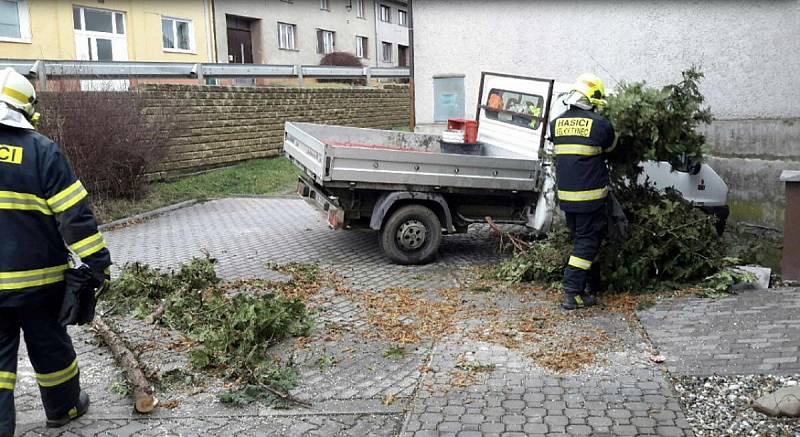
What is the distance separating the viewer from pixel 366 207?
25.3ft

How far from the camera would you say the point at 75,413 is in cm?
406

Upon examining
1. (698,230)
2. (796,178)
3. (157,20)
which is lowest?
(698,230)

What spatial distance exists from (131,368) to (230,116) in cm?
1141

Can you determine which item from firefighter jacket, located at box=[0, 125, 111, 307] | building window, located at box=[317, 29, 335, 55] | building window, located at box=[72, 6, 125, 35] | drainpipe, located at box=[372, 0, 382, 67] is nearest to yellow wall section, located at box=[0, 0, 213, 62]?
building window, located at box=[72, 6, 125, 35]

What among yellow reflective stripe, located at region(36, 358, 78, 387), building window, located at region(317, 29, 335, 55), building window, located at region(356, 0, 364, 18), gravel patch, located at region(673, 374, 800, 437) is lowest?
gravel patch, located at region(673, 374, 800, 437)

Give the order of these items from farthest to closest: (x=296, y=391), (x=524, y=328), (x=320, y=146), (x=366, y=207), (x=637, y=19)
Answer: (x=637, y=19), (x=366, y=207), (x=320, y=146), (x=524, y=328), (x=296, y=391)

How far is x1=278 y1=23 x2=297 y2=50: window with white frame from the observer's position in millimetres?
30922

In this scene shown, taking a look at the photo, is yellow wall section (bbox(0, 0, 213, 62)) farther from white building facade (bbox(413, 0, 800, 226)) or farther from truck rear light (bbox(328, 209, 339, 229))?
truck rear light (bbox(328, 209, 339, 229))

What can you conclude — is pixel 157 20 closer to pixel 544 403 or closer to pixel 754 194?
pixel 754 194

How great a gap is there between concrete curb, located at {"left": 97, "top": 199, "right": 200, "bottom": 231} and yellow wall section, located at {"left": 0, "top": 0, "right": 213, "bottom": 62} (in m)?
9.04

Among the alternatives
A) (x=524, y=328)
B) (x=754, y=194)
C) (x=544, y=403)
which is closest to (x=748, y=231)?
(x=754, y=194)

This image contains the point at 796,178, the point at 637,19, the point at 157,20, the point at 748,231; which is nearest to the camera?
the point at 796,178

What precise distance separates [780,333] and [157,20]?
2240 centimetres

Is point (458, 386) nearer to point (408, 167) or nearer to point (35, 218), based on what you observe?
point (35, 218)
